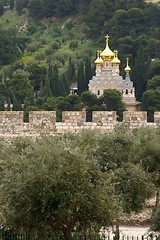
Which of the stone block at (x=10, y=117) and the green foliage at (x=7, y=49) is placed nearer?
the stone block at (x=10, y=117)

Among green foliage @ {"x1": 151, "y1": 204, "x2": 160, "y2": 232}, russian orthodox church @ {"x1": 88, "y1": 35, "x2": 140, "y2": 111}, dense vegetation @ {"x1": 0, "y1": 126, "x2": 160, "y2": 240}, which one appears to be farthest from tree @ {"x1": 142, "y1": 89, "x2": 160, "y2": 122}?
dense vegetation @ {"x1": 0, "y1": 126, "x2": 160, "y2": 240}

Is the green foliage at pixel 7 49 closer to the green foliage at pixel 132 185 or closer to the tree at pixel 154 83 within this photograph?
the tree at pixel 154 83

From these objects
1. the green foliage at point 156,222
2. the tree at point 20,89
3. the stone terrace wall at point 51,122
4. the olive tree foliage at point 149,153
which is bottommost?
the green foliage at point 156,222

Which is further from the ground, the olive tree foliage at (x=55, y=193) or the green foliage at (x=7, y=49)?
the green foliage at (x=7, y=49)

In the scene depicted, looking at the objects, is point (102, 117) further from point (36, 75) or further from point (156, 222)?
point (36, 75)


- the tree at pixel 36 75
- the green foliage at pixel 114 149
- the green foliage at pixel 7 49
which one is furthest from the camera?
the green foliage at pixel 7 49

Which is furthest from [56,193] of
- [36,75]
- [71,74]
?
[71,74]

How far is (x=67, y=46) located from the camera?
4656 inches

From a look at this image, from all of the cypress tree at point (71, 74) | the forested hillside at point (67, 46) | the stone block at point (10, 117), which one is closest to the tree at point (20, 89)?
the forested hillside at point (67, 46)

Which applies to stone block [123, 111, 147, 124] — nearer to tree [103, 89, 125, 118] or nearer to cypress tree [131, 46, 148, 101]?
tree [103, 89, 125, 118]

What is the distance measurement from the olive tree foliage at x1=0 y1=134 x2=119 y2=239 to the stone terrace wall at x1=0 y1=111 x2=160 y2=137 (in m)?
8.35

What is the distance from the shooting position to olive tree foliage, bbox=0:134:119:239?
47.7 feet

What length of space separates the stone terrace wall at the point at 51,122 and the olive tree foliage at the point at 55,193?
27.4 ft

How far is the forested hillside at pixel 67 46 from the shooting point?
80.0 m
